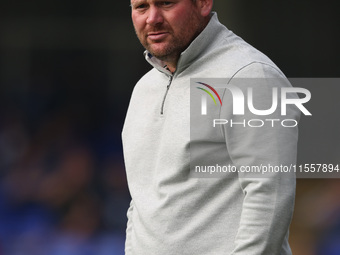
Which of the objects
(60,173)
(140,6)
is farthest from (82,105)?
(140,6)

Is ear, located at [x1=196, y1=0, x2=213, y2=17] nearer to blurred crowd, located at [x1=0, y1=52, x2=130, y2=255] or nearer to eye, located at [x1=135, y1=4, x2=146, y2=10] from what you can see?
eye, located at [x1=135, y1=4, x2=146, y2=10]

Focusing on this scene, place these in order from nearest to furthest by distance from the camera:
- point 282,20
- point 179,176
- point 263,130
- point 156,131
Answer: point 263,130
point 179,176
point 156,131
point 282,20

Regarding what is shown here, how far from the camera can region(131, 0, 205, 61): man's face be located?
2004 mm

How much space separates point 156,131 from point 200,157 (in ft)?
0.71

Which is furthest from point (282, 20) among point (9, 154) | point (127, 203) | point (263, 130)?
point (263, 130)

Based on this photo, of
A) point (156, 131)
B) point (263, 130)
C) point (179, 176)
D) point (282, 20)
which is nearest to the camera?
point (263, 130)

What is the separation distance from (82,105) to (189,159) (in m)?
2.85

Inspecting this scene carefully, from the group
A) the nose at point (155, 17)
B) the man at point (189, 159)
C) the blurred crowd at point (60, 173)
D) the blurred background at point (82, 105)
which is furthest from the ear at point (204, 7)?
the blurred crowd at point (60, 173)

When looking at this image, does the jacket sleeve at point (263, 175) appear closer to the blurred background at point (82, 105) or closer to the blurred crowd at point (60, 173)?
the blurred background at point (82, 105)

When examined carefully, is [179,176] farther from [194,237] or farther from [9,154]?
[9,154]

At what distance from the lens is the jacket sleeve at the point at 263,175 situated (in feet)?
5.95

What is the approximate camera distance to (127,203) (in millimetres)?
4594

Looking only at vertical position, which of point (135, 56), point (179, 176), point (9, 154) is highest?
point (179, 176)

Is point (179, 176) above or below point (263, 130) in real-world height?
below
